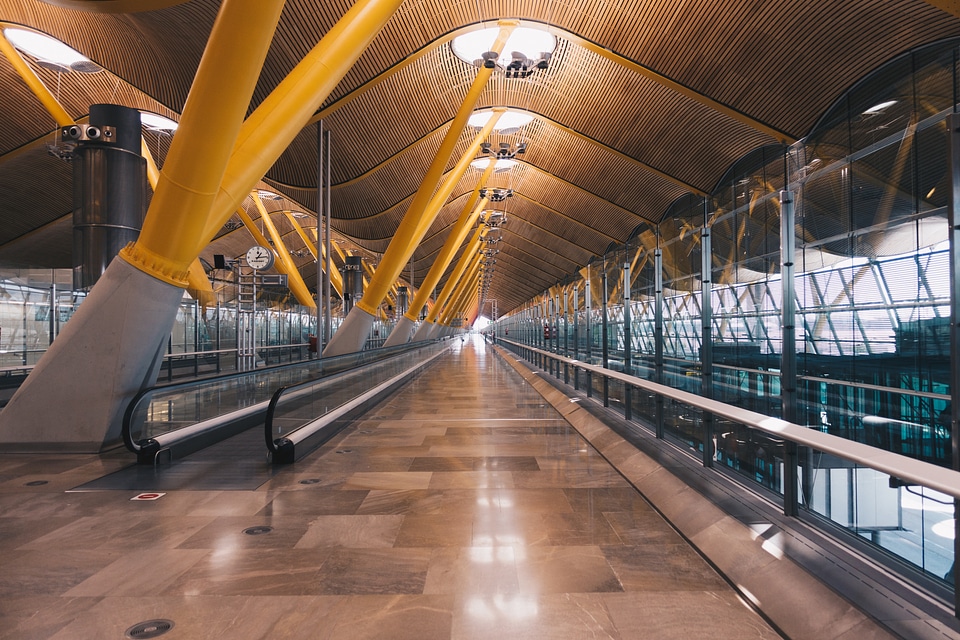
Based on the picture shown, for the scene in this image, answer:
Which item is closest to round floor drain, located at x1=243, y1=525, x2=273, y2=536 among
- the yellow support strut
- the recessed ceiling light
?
the recessed ceiling light

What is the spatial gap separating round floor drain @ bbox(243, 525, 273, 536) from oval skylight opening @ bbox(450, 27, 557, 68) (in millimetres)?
14532

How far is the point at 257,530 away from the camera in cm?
410

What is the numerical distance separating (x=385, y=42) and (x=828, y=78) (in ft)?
32.0

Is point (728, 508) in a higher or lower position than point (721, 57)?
lower

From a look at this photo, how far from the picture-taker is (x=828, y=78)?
13.3m

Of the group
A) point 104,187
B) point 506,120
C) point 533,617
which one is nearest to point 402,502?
point 533,617

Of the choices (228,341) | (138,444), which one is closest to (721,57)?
(138,444)

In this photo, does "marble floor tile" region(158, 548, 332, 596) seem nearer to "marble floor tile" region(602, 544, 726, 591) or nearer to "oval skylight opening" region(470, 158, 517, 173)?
"marble floor tile" region(602, 544, 726, 591)

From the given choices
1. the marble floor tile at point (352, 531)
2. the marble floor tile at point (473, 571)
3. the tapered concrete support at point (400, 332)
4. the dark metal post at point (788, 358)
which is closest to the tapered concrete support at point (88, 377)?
the marble floor tile at point (352, 531)

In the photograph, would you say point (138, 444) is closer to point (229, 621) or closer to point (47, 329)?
point (229, 621)

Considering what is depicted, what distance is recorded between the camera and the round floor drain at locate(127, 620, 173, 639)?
8.86ft

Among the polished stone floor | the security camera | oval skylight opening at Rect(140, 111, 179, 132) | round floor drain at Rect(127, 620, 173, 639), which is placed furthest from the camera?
oval skylight opening at Rect(140, 111, 179, 132)

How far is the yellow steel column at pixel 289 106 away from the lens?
7719mm

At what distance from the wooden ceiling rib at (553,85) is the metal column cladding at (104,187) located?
3.27m
